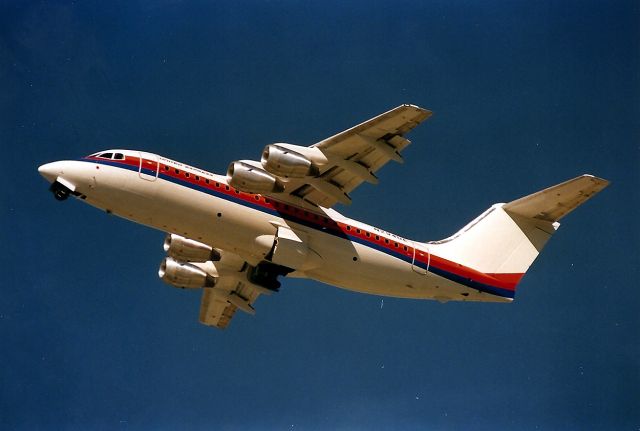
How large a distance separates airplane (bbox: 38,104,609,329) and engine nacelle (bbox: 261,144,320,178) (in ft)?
0.06

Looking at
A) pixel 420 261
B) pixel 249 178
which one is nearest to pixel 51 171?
pixel 249 178

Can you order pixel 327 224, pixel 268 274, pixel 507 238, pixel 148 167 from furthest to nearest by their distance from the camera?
pixel 507 238 → pixel 268 274 → pixel 327 224 → pixel 148 167

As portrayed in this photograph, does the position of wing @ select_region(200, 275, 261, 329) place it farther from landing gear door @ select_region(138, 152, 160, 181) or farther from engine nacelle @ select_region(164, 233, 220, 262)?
landing gear door @ select_region(138, 152, 160, 181)

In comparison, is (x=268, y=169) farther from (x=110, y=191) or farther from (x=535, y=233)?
(x=535, y=233)

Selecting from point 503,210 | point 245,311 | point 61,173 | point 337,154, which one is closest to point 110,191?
point 61,173

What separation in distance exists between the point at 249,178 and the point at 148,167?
2.03m

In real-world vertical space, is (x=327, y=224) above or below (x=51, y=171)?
above

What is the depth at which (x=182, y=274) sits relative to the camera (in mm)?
22391

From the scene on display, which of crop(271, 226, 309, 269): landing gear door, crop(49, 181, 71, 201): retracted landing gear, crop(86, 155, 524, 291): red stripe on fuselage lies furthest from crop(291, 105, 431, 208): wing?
crop(49, 181, 71, 201): retracted landing gear

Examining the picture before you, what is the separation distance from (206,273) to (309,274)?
11.9 ft

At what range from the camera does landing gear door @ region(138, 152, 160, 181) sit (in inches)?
725

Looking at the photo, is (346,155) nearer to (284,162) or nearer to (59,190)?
(284,162)

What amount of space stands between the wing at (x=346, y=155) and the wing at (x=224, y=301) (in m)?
4.29

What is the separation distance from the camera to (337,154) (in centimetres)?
1873
